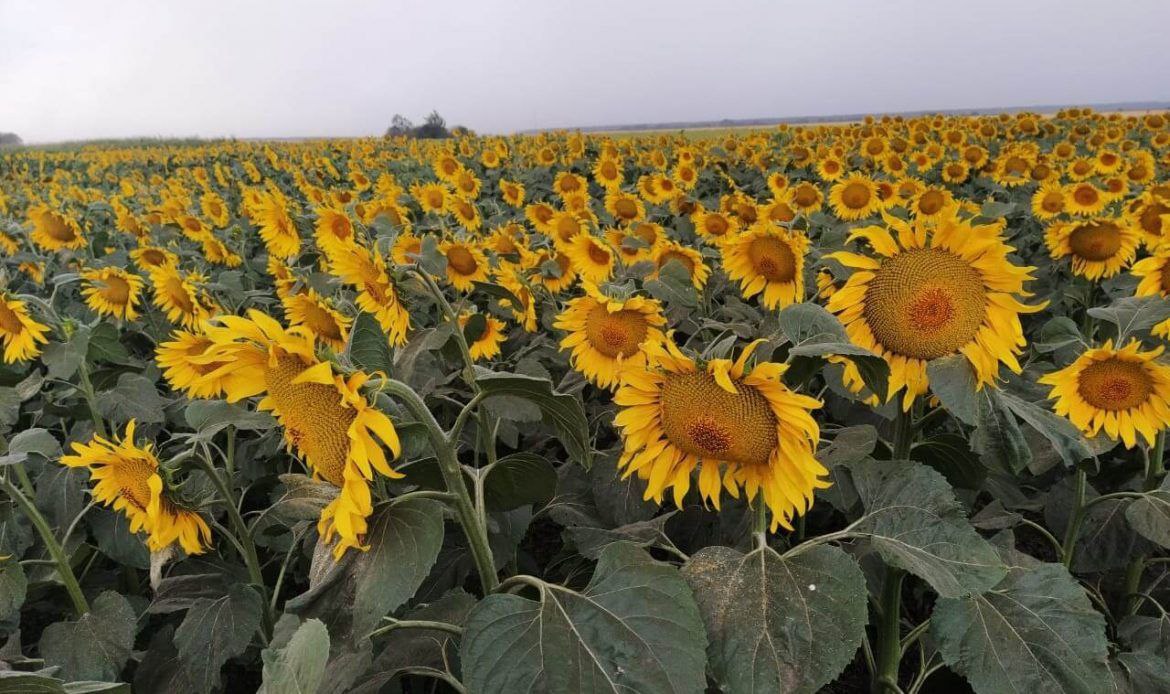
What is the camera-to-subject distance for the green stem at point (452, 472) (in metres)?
1.27

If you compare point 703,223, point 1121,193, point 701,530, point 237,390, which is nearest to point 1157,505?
→ point 701,530

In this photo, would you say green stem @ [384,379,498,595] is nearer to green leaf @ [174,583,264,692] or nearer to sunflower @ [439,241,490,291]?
green leaf @ [174,583,264,692]

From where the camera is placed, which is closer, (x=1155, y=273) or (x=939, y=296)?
(x=939, y=296)

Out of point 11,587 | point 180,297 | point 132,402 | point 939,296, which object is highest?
point 939,296

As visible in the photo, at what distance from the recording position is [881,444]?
1871 millimetres

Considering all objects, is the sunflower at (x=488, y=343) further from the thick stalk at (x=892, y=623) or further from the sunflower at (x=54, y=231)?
the sunflower at (x=54, y=231)

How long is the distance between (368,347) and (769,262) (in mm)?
2093

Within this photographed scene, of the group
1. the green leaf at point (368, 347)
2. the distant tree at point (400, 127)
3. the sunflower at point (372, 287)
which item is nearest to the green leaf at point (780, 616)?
the green leaf at point (368, 347)

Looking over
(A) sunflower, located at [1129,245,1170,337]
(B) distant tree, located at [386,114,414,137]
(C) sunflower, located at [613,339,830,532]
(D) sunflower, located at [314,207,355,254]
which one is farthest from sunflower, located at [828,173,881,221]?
(B) distant tree, located at [386,114,414,137]

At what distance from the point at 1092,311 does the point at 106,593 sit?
9.84 ft

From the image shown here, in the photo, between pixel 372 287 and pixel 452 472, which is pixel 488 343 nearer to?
pixel 372 287

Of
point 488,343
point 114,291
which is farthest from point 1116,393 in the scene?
point 114,291

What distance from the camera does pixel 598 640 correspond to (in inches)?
46.4

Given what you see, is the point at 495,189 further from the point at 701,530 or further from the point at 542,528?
the point at 701,530
